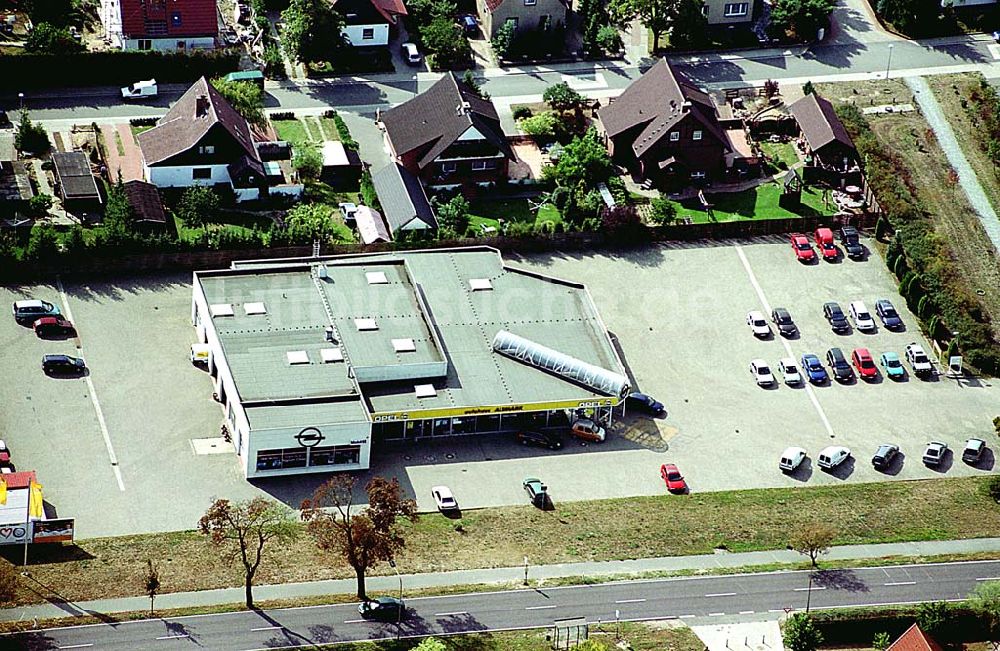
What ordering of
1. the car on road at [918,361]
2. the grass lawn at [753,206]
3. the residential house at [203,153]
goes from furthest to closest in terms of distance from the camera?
the grass lawn at [753,206] → the residential house at [203,153] → the car on road at [918,361]

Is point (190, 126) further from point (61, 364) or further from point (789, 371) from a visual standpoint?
point (789, 371)

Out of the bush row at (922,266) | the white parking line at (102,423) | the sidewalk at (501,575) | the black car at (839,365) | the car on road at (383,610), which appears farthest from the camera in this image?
the bush row at (922,266)

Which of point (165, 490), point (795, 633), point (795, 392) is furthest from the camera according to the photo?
point (795, 392)

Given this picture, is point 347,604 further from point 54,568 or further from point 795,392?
point 795,392

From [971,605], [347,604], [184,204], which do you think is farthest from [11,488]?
[971,605]

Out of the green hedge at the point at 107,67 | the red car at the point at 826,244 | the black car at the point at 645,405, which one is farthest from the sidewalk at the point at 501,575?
the green hedge at the point at 107,67

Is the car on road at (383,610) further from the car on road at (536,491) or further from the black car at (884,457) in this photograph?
the black car at (884,457)
